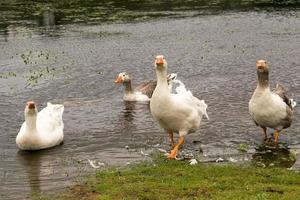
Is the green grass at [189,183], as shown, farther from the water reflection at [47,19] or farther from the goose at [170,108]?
the water reflection at [47,19]

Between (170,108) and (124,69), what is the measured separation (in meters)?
14.3

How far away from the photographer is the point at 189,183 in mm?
12734

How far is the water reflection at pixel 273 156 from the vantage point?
579 inches

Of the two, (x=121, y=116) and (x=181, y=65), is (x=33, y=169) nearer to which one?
(x=121, y=116)

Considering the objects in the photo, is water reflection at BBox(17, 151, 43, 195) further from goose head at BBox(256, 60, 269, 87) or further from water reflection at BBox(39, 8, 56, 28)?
water reflection at BBox(39, 8, 56, 28)

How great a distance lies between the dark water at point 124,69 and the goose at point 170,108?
96 cm

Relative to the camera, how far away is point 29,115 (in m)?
16.6

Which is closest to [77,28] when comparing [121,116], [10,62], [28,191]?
[10,62]

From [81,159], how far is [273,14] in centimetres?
3456

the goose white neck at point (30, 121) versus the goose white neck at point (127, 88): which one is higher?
the goose white neck at point (30, 121)

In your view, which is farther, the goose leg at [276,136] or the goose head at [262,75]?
the goose leg at [276,136]

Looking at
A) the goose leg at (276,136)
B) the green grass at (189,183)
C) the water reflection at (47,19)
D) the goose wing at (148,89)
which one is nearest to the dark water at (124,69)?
the water reflection at (47,19)

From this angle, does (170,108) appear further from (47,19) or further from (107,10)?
(107,10)

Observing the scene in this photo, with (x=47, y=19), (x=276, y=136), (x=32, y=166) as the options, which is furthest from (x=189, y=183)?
(x=47, y=19)
